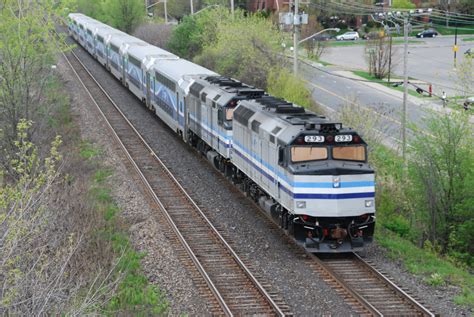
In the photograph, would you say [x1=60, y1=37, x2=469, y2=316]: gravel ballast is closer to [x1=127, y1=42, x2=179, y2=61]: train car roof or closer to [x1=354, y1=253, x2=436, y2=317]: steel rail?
[x1=354, y1=253, x2=436, y2=317]: steel rail

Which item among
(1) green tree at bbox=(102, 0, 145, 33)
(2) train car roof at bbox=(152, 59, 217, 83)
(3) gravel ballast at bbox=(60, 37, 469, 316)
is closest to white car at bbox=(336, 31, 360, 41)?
(1) green tree at bbox=(102, 0, 145, 33)

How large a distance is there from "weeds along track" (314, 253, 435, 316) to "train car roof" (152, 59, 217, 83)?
16.0 m

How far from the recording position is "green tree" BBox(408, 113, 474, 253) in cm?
2483

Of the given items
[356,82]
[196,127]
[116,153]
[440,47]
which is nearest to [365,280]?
[196,127]

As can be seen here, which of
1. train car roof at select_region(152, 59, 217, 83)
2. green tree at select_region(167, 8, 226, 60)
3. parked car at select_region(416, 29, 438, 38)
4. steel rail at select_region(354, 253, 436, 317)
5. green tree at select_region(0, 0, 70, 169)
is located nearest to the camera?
steel rail at select_region(354, 253, 436, 317)

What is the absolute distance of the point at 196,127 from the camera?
30.9 m

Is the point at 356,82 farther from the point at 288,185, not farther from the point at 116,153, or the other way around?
the point at 288,185

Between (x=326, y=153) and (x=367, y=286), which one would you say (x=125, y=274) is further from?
(x=326, y=153)

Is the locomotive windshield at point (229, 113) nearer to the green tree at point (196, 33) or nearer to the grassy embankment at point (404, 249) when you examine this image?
the grassy embankment at point (404, 249)

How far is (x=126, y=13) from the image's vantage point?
291ft

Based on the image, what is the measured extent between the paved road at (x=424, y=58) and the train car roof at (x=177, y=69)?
92.3 ft

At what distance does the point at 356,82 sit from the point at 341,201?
4882 cm

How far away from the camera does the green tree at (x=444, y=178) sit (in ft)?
81.5

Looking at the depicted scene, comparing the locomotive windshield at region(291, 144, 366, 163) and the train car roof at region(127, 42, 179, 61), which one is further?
the train car roof at region(127, 42, 179, 61)
